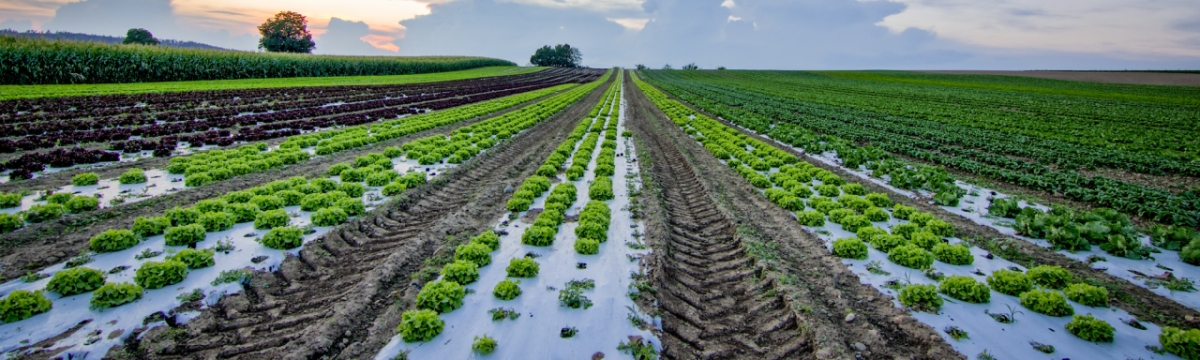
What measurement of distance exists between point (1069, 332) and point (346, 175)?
15.7m

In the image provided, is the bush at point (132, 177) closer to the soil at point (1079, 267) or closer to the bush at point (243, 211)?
the bush at point (243, 211)

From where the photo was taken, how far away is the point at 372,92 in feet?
140

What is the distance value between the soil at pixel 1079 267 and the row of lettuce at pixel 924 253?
0.46m

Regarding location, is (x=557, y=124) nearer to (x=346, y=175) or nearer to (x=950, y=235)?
(x=346, y=175)

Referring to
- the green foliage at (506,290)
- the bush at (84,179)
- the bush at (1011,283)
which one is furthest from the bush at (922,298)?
the bush at (84,179)

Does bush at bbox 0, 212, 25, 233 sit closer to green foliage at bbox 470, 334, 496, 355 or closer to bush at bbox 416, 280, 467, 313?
bush at bbox 416, 280, 467, 313

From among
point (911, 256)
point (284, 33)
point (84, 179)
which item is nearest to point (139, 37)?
point (284, 33)

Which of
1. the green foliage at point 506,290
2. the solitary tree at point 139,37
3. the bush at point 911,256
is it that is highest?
the solitary tree at point 139,37

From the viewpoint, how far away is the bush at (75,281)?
6.34m

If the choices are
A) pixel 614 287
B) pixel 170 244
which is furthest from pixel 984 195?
pixel 170 244

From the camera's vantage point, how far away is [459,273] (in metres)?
7.36

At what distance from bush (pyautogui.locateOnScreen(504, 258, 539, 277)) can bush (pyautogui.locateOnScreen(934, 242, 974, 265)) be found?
7.51 m

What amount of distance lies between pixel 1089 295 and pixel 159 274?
550 inches

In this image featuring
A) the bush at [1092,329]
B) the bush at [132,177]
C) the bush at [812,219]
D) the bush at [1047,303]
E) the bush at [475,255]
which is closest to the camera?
the bush at [1092,329]
